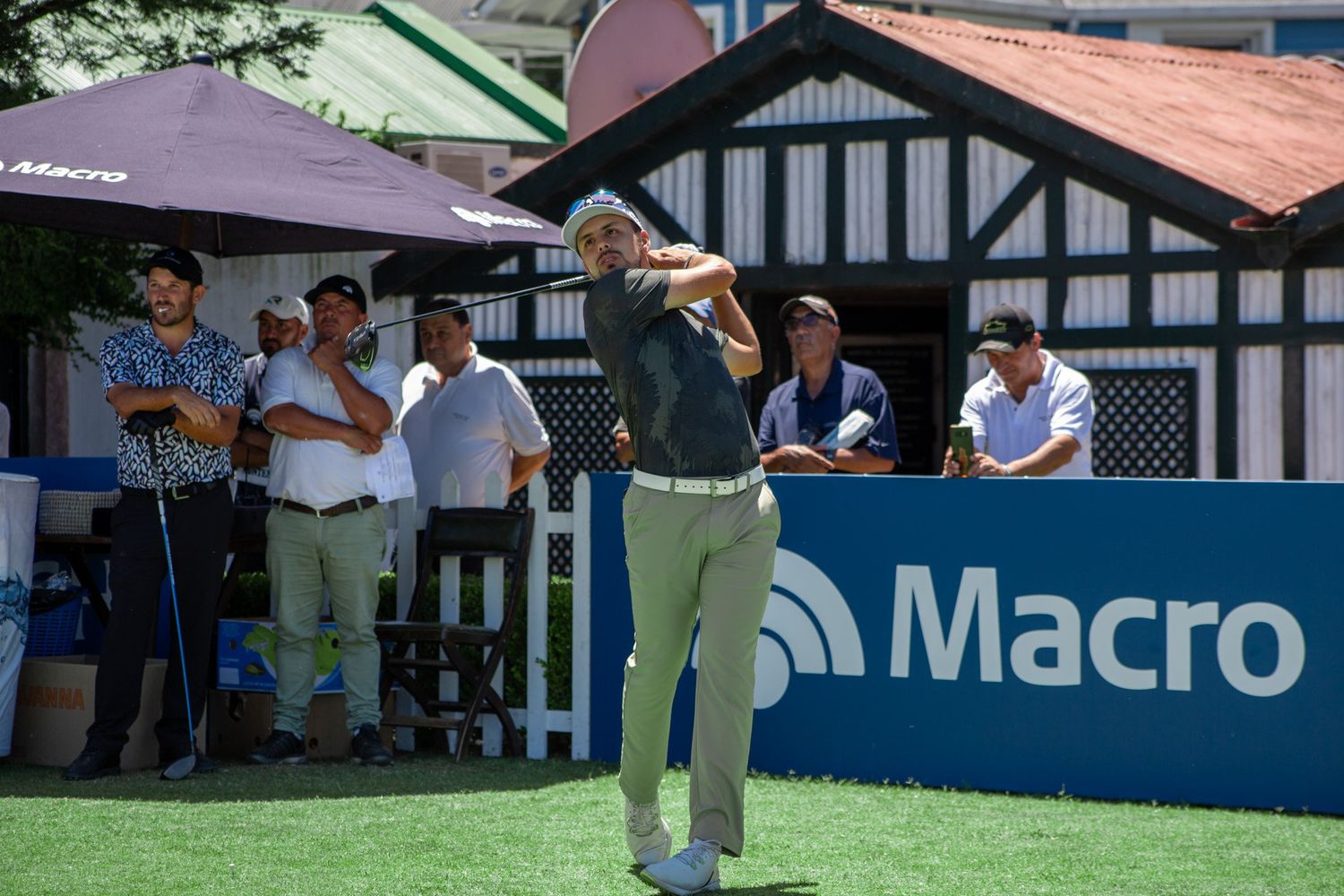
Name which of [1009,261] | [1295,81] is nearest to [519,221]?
[1009,261]

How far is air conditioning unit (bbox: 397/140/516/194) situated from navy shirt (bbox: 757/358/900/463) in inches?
307

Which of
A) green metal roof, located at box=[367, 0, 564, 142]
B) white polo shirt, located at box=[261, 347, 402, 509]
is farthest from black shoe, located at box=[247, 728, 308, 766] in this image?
green metal roof, located at box=[367, 0, 564, 142]

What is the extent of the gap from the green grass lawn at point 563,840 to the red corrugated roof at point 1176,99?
515cm

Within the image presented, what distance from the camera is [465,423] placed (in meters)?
8.30

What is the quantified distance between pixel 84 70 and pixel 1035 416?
235 inches

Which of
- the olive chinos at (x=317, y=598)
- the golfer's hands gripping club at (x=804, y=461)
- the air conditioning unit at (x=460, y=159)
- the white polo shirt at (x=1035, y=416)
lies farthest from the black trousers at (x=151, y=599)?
the air conditioning unit at (x=460, y=159)

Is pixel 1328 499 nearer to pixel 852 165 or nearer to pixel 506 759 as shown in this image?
pixel 506 759

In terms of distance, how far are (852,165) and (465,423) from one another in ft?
14.5

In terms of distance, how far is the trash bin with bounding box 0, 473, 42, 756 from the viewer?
6914 mm

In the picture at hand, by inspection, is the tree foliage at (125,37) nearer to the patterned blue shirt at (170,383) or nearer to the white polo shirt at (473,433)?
the white polo shirt at (473,433)

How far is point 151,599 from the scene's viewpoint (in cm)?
674

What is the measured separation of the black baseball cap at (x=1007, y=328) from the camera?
7.45 metres

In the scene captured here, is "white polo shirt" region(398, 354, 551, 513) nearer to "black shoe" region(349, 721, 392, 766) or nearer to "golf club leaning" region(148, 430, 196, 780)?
"black shoe" region(349, 721, 392, 766)

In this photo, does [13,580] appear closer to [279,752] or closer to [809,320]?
[279,752]
